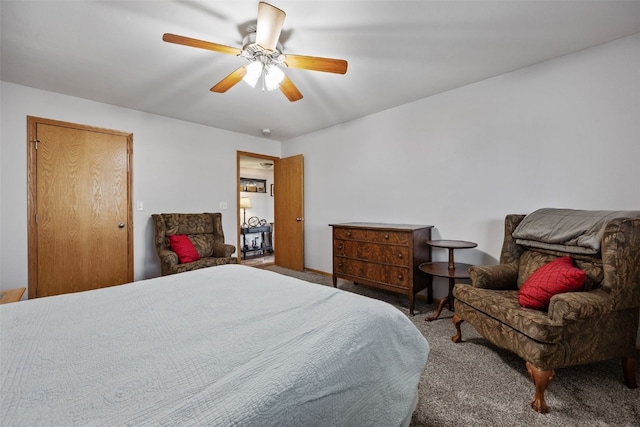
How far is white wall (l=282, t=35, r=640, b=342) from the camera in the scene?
2.21m

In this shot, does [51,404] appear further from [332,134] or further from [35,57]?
[332,134]

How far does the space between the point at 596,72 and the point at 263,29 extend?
2.72m

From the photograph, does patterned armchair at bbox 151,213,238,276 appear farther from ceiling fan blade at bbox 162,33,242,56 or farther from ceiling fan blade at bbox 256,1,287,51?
ceiling fan blade at bbox 256,1,287,51

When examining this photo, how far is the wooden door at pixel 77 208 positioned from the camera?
9.63 ft

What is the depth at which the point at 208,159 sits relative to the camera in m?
4.26

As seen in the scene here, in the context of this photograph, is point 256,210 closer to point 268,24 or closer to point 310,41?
point 310,41

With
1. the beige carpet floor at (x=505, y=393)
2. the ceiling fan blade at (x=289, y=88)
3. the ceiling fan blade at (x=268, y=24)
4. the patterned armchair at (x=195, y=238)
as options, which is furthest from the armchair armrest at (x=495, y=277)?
the patterned armchair at (x=195, y=238)

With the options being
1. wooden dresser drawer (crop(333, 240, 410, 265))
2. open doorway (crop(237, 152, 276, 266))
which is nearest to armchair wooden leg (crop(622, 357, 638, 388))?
wooden dresser drawer (crop(333, 240, 410, 265))

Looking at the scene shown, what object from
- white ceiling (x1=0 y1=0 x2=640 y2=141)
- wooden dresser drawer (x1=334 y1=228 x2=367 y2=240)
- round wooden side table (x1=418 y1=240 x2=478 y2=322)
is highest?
white ceiling (x1=0 y1=0 x2=640 y2=141)

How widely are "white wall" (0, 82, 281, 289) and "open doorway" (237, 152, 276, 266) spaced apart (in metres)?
2.02

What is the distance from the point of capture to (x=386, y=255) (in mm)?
3088

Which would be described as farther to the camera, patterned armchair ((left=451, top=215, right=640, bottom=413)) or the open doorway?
the open doorway

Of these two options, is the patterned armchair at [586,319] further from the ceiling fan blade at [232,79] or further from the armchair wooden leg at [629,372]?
the ceiling fan blade at [232,79]

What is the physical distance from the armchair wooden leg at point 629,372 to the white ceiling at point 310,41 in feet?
7.53
